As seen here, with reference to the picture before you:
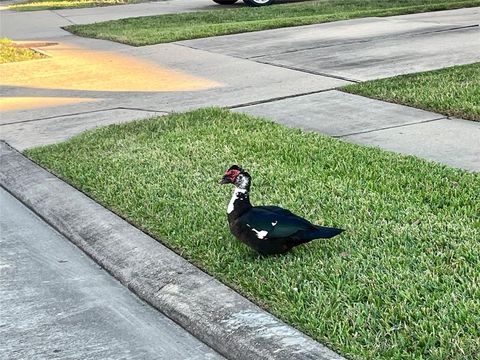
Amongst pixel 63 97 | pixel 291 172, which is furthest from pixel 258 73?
pixel 291 172

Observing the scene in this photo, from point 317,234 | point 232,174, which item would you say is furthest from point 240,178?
point 317,234

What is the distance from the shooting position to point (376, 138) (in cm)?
646

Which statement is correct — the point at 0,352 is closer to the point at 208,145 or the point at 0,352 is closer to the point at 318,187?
the point at 318,187

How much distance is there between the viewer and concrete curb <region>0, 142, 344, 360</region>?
340 cm

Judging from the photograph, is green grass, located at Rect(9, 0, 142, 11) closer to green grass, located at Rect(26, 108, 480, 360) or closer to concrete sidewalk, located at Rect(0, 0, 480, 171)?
concrete sidewalk, located at Rect(0, 0, 480, 171)

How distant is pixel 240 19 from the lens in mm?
15367

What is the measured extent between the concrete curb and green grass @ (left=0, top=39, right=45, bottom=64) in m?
6.37

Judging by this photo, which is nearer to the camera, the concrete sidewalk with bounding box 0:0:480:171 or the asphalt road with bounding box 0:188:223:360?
the asphalt road with bounding box 0:188:223:360

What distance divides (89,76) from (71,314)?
6.52 m

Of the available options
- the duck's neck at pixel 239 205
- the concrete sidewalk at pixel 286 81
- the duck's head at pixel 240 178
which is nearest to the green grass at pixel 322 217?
the duck's neck at pixel 239 205

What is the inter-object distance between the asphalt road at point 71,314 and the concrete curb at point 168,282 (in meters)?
0.06

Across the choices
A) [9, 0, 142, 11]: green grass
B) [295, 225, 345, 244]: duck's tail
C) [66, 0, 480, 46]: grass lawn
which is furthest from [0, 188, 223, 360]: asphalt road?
[9, 0, 142, 11]: green grass

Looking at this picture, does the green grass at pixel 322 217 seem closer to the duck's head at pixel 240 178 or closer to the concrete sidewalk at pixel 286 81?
the duck's head at pixel 240 178

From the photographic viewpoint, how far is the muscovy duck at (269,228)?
4043mm
